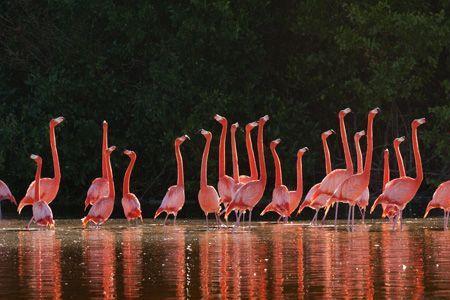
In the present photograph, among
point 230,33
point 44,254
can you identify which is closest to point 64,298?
point 44,254

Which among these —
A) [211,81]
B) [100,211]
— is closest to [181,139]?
[100,211]

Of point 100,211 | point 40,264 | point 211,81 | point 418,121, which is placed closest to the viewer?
point 40,264

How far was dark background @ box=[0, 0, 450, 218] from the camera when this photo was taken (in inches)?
1101

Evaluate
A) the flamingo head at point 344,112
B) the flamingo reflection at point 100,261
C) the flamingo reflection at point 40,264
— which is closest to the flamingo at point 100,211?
the flamingo reflection at point 100,261

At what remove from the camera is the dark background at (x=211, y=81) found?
91.7ft

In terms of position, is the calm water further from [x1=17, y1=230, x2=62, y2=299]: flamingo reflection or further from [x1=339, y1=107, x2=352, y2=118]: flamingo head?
[x1=339, y1=107, x2=352, y2=118]: flamingo head

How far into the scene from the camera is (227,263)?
14.4 meters

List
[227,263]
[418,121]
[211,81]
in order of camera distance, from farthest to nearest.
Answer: [211,81]
[418,121]
[227,263]

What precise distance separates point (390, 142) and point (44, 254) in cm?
1608

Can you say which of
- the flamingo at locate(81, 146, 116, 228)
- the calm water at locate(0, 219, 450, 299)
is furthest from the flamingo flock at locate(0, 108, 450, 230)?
the calm water at locate(0, 219, 450, 299)

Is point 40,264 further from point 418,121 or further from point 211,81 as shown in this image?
point 211,81

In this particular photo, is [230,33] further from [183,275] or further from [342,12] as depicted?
[183,275]

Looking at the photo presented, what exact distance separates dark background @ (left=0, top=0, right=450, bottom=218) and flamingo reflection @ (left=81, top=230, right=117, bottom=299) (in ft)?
30.4

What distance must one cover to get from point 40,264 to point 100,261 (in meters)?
0.66
